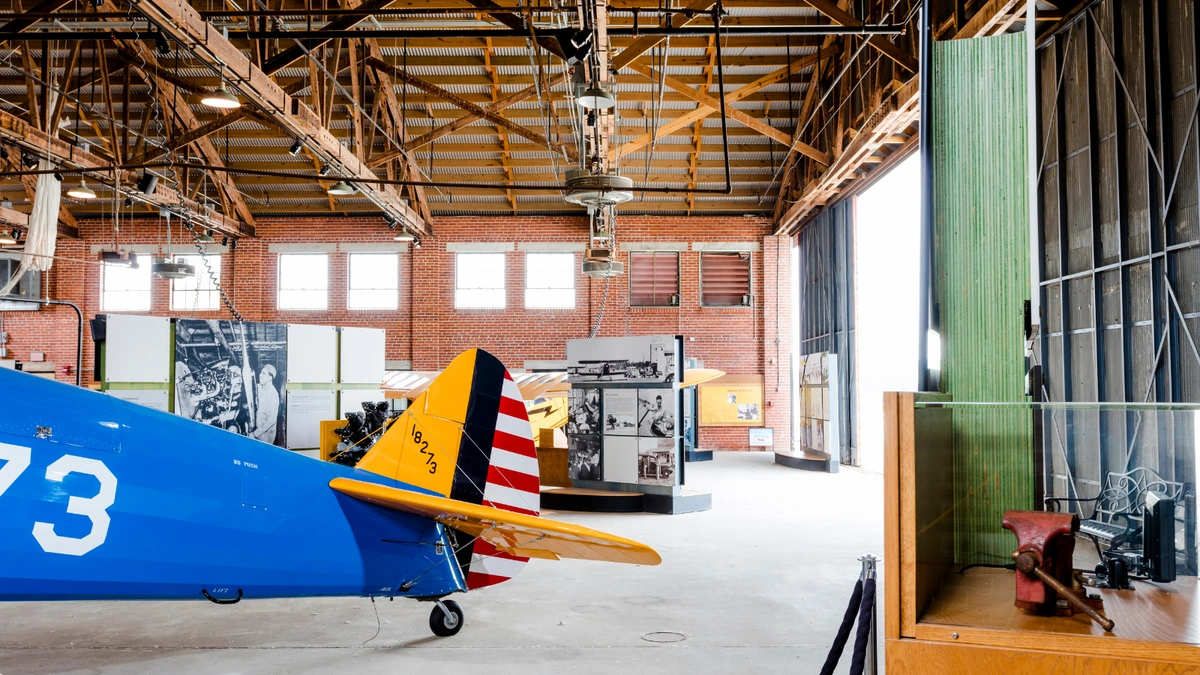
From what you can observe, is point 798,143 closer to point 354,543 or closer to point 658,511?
point 658,511

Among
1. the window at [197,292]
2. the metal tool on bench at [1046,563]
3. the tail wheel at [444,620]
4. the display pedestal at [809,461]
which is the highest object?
the window at [197,292]

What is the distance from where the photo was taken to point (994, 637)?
1.52 metres

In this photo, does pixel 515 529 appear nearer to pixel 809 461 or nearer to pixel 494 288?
pixel 809 461

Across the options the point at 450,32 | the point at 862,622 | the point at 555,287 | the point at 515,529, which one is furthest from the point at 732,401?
the point at 862,622

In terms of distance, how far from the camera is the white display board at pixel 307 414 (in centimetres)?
1066

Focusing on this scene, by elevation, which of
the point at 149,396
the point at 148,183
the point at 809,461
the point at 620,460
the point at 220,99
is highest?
the point at 148,183

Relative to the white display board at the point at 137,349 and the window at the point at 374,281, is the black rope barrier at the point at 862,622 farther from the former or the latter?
the window at the point at 374,281

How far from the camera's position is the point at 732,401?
2064cm

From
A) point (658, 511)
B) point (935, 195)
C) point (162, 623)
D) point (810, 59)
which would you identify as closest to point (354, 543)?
point (162, 623)

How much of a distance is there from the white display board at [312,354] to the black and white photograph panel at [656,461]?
425 centimetres

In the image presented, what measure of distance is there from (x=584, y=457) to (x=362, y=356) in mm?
3420

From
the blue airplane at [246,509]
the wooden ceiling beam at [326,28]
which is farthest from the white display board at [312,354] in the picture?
the blue airplane at [246,509]

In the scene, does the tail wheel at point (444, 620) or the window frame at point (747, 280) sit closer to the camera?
the tail wheel at point (444, 620)

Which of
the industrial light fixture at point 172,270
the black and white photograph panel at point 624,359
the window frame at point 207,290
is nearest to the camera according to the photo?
the black and white photograph panel at point 624,359
